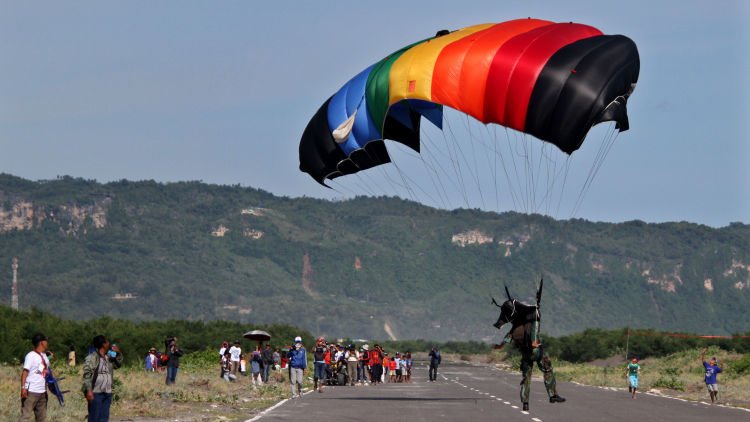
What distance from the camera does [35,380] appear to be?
22.8 metres

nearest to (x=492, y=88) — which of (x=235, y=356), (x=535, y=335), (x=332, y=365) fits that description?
(x=535, y=335)

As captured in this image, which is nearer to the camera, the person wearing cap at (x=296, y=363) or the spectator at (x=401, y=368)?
the person wearing cap at (x=296, y=363)

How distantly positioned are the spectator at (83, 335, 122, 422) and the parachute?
1120cm

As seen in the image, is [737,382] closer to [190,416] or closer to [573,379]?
[573,379]

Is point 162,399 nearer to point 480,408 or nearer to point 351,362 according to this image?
point 480,408

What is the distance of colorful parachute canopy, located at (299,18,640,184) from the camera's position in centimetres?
2969

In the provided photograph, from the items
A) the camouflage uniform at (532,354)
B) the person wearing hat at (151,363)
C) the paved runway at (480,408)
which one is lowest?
the paved runway at (480,408)

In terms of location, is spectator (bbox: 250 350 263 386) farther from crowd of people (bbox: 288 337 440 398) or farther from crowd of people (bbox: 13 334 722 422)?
crowd of people (bbox: 288 337 440 398)

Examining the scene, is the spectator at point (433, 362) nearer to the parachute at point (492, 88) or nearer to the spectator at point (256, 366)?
the spectator at point (256, 366)

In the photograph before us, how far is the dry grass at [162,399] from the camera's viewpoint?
29.8m

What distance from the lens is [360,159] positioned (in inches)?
1351

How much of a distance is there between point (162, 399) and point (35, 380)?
12891mm

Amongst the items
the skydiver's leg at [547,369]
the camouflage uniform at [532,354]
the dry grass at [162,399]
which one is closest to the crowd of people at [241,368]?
the dry grass at [162,399]

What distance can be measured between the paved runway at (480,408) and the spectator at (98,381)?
6.57 metres
